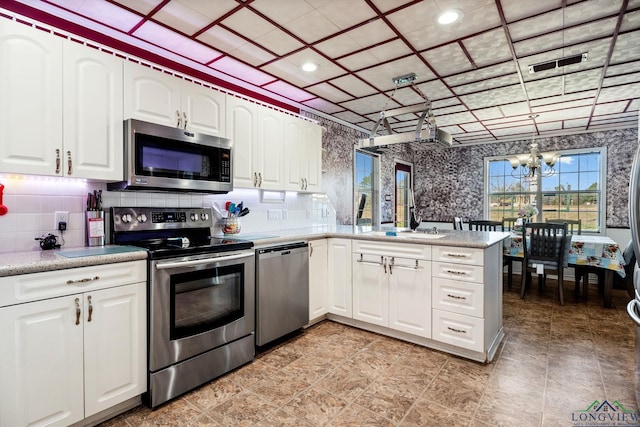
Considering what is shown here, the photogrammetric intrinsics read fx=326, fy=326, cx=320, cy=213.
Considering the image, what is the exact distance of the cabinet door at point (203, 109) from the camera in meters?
2.54

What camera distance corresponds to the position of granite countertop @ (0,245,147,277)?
1.52 metres

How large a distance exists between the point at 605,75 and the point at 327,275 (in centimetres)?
346

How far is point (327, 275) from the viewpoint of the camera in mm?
3363

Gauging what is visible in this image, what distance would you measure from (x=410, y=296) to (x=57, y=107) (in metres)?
2.82

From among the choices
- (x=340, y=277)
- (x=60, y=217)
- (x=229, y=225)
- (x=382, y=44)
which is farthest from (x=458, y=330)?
(x=60, y=217)

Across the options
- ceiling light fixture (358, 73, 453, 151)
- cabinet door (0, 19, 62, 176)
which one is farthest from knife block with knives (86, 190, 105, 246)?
ceiling light fixture (358, 73, 453, 151)

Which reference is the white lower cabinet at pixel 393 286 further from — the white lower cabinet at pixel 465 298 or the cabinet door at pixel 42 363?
the cabinet door at pixel 42 363

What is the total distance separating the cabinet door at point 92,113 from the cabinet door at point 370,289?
212 centimetres

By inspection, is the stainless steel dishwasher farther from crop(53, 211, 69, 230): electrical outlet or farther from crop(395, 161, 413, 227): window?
crop(395, 161, 413, 227): window

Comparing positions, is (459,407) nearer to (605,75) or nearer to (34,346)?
(34,346)

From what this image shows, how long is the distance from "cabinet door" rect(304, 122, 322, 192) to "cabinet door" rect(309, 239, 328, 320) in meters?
0.77

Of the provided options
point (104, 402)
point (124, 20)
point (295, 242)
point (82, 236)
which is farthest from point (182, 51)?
point (104, 402)

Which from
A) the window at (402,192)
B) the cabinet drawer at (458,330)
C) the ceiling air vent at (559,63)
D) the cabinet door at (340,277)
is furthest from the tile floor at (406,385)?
the window at (402,192)

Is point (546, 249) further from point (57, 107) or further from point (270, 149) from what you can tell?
point (57, 107)
